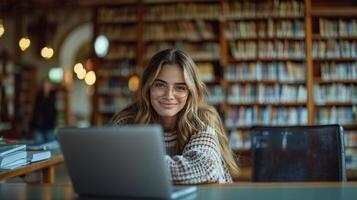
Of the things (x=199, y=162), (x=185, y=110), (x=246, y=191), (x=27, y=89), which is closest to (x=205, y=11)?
(x=185, y=110)

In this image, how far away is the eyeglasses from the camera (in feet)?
6.25

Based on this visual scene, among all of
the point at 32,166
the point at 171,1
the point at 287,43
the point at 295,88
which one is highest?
the point at 171,1

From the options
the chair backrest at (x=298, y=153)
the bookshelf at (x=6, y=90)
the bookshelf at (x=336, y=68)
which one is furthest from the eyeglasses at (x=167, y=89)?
the bookshelf at (x=6, y=90)

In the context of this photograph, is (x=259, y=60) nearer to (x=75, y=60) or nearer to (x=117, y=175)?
(x=117, y=175)

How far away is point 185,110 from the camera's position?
1.94 meters

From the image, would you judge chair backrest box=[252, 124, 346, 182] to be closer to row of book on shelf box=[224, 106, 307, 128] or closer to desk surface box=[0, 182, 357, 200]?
desk surface box=[0, 182, 357, 200]

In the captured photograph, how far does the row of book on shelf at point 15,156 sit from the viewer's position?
1958 millimetres

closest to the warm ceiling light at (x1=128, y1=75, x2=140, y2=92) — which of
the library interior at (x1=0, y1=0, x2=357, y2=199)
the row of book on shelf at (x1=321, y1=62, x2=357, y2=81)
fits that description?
the library interior at (x1=0, y1=0, x2=357, y2=199)

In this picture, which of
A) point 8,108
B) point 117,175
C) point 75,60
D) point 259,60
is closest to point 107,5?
point 259,60

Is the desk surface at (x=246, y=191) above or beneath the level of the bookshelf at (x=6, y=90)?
beneath

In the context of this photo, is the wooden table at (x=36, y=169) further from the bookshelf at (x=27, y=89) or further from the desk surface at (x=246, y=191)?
the bookshelf at (x=27, y=89)

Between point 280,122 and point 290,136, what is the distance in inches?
184

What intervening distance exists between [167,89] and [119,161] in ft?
2.36

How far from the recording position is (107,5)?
7.25 m
